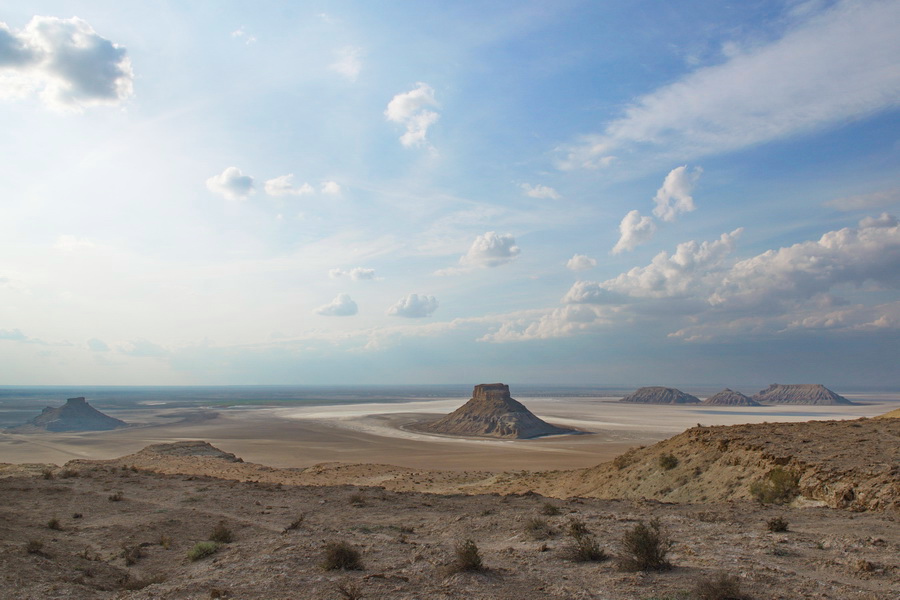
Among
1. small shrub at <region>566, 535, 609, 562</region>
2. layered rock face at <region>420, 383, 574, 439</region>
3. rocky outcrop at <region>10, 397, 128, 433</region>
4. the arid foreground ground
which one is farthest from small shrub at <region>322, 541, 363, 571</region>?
rocky outcrop at <region>10, 397, 128, 433</region>

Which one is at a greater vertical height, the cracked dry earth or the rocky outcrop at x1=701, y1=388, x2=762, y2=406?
the cracked dry earth

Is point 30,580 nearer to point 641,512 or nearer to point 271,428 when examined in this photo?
point 641,512

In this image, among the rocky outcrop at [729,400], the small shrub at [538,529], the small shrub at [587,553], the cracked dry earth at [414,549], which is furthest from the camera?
the rocky outcrop at [729,400]

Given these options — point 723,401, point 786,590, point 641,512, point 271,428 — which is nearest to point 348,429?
point 271,428

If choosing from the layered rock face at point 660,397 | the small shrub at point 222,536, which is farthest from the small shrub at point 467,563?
the layered rock face at point 660,397

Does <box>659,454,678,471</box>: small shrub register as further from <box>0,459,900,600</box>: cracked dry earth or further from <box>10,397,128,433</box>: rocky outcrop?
<box>10,397,128,433</box>: rocky outcrop

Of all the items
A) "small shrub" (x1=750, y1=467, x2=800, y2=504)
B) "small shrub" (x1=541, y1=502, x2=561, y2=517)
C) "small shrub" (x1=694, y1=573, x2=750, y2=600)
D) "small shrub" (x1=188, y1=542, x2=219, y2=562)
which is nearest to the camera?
"small shrub" (x1=694, y1=573, x2=750, y2=600)

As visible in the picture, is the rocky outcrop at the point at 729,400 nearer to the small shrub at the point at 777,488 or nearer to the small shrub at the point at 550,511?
the small shrub at the point at 777,488
